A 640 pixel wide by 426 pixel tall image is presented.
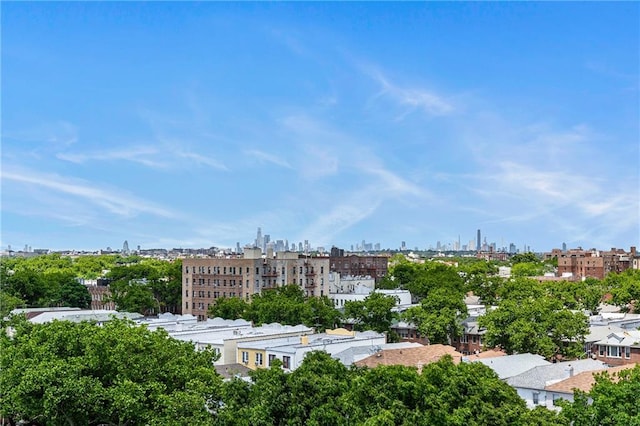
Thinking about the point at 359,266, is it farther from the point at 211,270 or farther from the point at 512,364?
the point at 512,364

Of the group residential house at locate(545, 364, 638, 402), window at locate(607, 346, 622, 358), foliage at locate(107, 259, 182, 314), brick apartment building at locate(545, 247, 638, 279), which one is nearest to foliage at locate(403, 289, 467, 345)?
A: window at locate(607, 346, 622, 358)

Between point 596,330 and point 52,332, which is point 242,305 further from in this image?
point 52,332

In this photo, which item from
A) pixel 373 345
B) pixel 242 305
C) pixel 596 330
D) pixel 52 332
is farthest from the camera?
pixel 242 305

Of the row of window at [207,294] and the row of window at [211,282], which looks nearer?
the row of window at [211,282]

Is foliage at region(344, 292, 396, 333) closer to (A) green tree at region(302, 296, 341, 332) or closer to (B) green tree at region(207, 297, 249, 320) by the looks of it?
(A) green tree at region(302, 296, 341, 332)

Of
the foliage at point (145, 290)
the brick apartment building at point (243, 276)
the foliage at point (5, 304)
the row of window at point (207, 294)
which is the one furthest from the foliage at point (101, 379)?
the row of window at point (207, 294)

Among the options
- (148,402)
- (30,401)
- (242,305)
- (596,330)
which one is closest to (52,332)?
(30,401)

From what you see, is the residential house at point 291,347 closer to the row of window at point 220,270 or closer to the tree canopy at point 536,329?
the tree canopy at point 536,329
